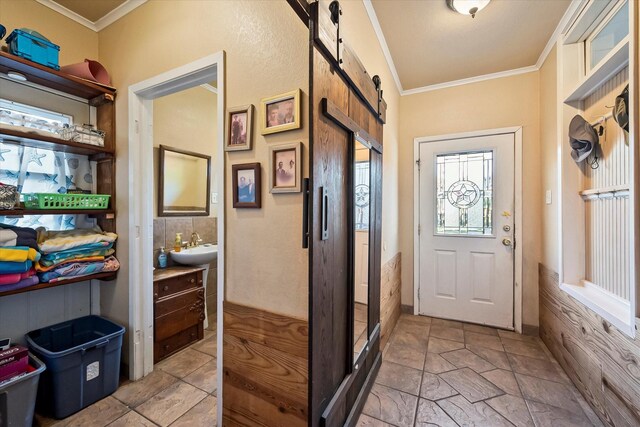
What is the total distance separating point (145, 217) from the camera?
189cm

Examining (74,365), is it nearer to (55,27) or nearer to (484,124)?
(55,27)

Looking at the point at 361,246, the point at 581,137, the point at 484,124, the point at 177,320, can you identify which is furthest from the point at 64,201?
the point at 484,124

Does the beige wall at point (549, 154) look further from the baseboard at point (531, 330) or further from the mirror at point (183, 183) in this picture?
the mirror at point (183, 183)

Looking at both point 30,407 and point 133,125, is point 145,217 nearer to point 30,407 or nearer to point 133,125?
point 133,125

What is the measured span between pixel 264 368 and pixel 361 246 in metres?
0.87

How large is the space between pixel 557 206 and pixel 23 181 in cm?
390

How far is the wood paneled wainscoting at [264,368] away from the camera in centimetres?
118

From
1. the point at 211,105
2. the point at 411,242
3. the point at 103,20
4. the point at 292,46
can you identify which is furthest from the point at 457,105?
the point at 103,20

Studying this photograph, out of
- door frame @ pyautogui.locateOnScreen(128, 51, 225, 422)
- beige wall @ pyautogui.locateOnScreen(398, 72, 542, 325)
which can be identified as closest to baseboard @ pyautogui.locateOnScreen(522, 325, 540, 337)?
beige wall @ pyautogui.locateOnScreen(398, 72, 542, 325)

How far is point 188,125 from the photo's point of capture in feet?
9.07

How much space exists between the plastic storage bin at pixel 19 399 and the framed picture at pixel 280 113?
71.1 inches

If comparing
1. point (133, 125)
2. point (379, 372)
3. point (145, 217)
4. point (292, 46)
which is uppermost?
point (292, 46)

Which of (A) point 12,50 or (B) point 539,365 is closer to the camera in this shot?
(A) point 12,50

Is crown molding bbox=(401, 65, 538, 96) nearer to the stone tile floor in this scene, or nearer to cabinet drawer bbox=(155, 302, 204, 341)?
cabinet drawer bbox=(155, 302, 204, 341)
